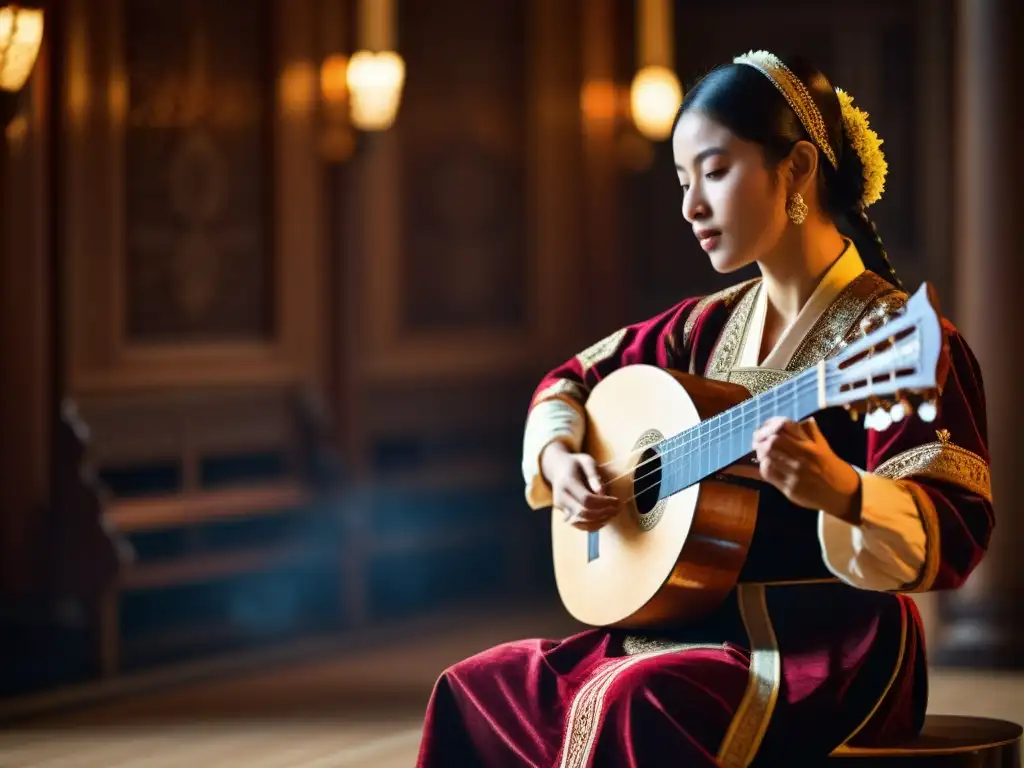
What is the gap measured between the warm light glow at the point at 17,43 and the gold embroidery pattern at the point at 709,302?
2.42 meters

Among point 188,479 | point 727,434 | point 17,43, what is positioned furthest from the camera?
point 188,479

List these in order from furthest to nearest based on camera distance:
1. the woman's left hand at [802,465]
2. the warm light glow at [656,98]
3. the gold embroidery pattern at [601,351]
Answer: the warm light glow at [656,98], the gold embroidery pattern at [601,351], the woman's left hand at [802,465]

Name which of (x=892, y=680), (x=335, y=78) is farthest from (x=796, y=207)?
(x=335, y=78)

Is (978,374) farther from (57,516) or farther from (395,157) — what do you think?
(395,157)

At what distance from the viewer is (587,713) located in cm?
190

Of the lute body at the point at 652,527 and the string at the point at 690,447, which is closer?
the string at the point at 690,447

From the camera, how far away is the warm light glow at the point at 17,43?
3.95 metres

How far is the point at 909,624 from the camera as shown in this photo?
1960 mm

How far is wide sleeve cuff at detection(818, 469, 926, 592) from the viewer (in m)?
1.71

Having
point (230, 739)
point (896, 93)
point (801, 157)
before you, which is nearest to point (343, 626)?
point (230, 739)

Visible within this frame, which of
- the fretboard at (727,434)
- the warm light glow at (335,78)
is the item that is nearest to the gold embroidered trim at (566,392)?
the fretboard at (727,434)

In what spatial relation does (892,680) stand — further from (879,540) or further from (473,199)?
(473,199)

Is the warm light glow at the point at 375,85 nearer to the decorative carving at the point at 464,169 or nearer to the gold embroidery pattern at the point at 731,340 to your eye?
the decorative carving at the point at 464,169

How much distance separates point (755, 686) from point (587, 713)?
0.21 m
